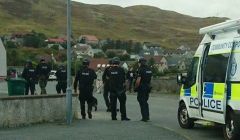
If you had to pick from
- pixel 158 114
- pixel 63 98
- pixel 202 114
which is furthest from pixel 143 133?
pixel 158 114

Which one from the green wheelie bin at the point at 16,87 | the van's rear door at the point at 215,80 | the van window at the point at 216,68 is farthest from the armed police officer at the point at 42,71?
the van window at the point at 216,68

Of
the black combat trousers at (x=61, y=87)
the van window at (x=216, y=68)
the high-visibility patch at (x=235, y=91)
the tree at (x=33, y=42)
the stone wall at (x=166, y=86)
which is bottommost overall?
the stone wall at (x=166, y=86)

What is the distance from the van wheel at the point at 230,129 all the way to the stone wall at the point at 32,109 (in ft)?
16.0

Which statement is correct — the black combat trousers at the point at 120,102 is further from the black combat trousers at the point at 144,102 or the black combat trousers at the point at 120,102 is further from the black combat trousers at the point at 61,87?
the black combat trousers at the point at 61,87

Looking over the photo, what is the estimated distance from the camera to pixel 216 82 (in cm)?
1173

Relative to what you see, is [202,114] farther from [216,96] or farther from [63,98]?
[63,98]

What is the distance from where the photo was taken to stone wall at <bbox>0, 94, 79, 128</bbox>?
13.2 metres

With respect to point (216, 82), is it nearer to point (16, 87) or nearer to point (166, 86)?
point (16, 87)

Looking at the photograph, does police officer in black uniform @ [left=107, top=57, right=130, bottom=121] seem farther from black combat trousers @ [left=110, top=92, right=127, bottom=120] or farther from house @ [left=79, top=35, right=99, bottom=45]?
house @ [left=79, top=35, right=99, bottom=45]

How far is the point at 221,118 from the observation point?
37.9ft

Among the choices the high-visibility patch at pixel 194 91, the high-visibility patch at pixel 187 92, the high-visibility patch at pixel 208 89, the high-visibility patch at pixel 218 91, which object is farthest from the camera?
the high-visibility patch at pixel 187 92

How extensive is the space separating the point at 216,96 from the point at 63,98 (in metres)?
4.63

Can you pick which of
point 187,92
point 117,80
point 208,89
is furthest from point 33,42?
point 208,89

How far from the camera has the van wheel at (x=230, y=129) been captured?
1091 cm
